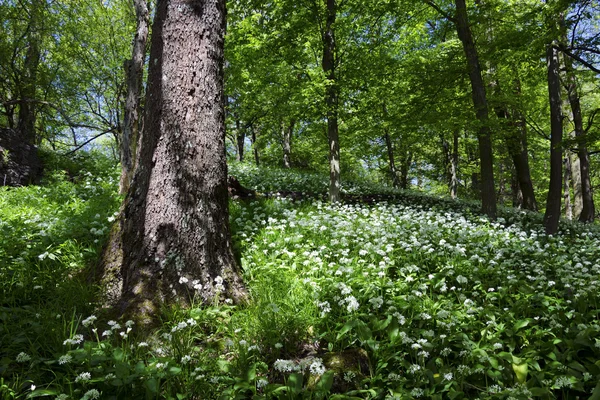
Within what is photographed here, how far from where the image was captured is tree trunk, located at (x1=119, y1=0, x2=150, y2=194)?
7664mm

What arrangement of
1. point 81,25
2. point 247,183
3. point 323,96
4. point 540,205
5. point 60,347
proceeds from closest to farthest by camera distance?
1. point 60,347
2. point 323,96
3. point 247,183
4. point 81,25
5. point 540,205

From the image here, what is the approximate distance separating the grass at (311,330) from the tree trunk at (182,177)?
14.5 inches

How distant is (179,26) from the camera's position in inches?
155

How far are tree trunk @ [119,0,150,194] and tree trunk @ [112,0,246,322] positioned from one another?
161 inches

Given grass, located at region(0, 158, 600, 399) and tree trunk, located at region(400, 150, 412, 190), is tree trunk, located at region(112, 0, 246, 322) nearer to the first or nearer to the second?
grass, located at region(0, 158, 600, 399)

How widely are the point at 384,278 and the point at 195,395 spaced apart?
8.12 ft

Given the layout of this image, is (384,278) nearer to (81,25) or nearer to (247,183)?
(247,183)

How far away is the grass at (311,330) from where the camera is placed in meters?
→ 2.49

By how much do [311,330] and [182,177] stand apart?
85.5 inches

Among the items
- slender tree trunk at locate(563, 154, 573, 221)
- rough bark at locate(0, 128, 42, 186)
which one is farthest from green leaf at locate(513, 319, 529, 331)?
slender tree trunk at locate(563, 154, 573, 221)

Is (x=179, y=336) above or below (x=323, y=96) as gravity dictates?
below

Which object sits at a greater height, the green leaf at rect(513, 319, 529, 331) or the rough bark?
the rough bark

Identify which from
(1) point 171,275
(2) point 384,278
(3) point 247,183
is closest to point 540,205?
(3) point 247,183

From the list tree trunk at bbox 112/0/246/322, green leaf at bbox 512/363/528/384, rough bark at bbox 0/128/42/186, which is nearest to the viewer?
green leaf at bbox 512/363/528/384
